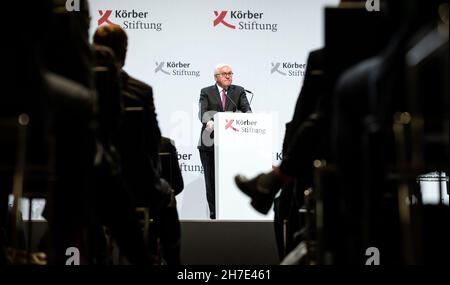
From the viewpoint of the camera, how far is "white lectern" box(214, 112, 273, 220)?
445 cm

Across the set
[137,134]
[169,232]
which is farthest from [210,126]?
[137,134]

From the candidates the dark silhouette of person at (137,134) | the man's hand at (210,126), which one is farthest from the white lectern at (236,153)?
the dark silhouette of person at (137,134)

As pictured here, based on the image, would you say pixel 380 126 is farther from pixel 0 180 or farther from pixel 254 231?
pixel 254 231

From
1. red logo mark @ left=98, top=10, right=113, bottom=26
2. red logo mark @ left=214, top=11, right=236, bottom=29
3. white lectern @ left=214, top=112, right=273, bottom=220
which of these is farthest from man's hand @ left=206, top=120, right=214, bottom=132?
red logo mark @ left=98, top=10, right=113, bottom=26

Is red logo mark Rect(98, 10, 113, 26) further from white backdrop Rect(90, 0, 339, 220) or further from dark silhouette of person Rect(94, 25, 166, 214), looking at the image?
dark silhouette of person Rect(94, 25, 166, 214)

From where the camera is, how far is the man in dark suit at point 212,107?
5309 millimetres

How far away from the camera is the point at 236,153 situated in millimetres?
4496

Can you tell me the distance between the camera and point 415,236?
179 cm

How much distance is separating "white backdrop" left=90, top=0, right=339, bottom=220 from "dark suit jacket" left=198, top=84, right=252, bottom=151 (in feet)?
→ 0.37

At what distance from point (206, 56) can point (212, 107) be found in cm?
54

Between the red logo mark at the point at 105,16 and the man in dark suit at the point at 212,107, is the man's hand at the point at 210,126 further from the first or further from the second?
the red logo mark at the point at 105,16

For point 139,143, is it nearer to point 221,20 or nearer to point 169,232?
point 169,232

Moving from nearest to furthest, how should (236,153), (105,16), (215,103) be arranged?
(236,153)
(105,16)
(215,103)
